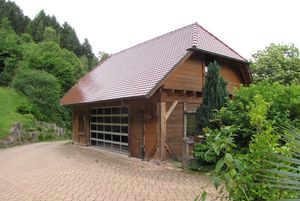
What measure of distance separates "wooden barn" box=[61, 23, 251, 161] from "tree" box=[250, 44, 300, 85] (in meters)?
11.7

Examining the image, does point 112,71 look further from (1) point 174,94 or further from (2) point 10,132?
(2) point 10,132

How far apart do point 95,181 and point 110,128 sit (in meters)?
7.25

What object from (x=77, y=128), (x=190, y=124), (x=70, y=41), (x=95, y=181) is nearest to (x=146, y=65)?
(x=190, y=124)

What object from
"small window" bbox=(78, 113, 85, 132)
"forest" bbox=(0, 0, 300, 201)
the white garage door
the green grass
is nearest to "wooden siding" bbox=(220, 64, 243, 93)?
"forest" bbox=(0, 0, 300, 201)

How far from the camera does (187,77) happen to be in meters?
12.9

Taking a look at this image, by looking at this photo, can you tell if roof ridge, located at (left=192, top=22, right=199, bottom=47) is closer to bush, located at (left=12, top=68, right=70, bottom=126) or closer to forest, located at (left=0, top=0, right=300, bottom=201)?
forest, located at (left=0, top=0, right=300, bottom=201)

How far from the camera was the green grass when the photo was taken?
21.4 metres

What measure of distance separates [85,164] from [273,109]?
6971 mm

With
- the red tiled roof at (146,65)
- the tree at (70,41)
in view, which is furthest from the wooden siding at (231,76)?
the tree at (70,41)

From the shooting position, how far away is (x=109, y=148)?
15.8 m

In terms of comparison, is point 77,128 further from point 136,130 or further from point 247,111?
point 247,111

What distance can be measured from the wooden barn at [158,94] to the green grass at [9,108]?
23.0ft

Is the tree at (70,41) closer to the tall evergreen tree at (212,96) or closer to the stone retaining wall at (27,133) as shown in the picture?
the stone retaining wall at (27,133)

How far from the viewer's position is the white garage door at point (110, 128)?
14.4m
